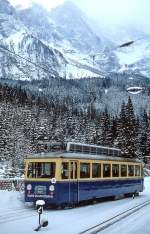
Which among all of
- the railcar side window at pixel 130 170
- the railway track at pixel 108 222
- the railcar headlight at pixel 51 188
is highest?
the railcar side window at pixel 130 170

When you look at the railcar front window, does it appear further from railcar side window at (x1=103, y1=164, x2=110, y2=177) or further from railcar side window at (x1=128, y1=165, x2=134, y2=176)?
railcar side window at (x1=128, y1=165, x2=134, y2=176)

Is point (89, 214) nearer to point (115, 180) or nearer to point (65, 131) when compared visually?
point (115, 180)

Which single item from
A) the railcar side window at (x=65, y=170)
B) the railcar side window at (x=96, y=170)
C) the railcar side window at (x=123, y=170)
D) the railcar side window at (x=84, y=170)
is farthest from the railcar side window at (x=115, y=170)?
the railcar side window at (x=65, y=170)

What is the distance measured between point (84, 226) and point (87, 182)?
878 centimetres

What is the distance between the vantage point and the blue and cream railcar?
23422mm

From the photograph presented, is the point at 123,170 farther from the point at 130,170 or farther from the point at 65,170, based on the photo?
the point at 65,170

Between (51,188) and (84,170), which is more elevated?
(84,170)

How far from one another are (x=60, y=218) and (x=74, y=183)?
199 inches

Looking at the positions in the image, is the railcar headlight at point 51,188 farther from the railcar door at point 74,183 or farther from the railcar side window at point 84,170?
the railcar side window at point 84,170

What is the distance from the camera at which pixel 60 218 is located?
19.4 meters

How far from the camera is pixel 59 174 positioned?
77.2 ft

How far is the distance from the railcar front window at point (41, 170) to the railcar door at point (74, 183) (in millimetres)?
1056

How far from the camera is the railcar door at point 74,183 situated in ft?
79.3

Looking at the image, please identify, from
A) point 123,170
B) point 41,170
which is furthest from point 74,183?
point 123,170
